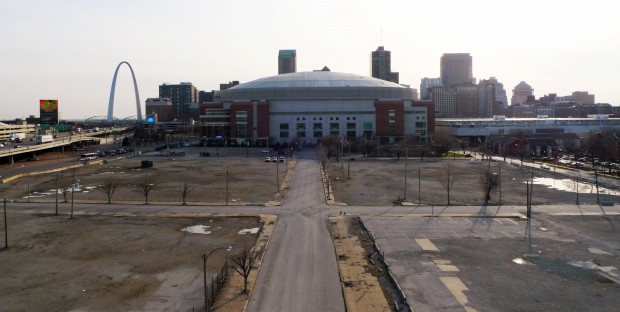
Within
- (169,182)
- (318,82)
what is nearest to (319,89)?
(318,82)

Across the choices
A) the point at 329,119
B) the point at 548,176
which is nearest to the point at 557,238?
the point at 548,176

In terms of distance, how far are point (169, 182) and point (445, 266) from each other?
39.0 m

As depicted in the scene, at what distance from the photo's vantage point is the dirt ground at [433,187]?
43.7 m

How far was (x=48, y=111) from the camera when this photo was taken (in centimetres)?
11044

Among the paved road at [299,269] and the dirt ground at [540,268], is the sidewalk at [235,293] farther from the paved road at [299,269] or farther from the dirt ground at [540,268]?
the dirt ground at [540,268]

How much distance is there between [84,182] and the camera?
55781 millimetres

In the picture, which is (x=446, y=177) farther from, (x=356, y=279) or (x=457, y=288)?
(x=356, y=279)

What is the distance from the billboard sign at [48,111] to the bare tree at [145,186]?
206 ft

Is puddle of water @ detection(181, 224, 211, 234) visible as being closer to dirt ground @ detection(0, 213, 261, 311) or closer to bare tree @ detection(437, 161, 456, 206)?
dirt ground @ detection(0, 213, 261, 311)

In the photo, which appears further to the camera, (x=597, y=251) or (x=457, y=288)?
(x=597, y=251)

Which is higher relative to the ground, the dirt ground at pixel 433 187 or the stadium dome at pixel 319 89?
the stadium dome at pixel 319 89

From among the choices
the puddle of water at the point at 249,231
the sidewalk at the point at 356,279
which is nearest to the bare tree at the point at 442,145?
the sidewalk at the point at 356,279

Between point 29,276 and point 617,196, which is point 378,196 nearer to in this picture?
point 617,196

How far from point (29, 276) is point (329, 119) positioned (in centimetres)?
9854
